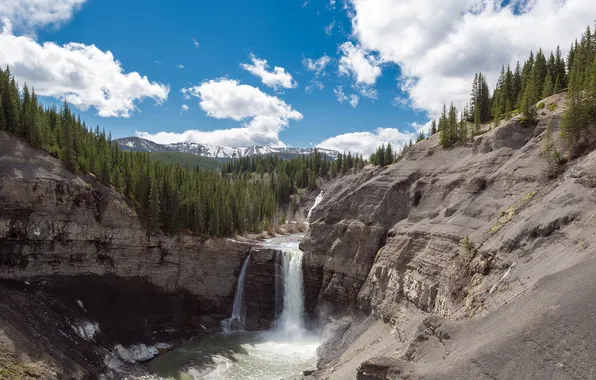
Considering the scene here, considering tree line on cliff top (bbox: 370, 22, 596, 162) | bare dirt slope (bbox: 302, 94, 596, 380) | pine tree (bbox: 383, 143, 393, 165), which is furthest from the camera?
pine tree (bbox: 383, 143, 393, 165)

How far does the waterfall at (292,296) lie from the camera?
4675 cm

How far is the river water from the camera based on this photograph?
35.6m

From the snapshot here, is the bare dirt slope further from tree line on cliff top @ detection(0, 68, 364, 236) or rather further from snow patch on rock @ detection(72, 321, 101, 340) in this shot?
snow patch on rock @ detection(72, 321, 101, 340)

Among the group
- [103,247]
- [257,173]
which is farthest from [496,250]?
[257,173]

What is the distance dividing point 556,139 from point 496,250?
14.3 m

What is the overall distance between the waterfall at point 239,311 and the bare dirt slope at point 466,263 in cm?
871

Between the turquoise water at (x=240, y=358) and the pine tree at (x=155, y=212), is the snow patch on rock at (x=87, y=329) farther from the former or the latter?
the pine tree at (x=155, y=212)

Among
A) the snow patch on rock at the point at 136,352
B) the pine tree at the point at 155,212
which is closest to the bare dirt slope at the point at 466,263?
the snow patch on rock at the point at 136,352

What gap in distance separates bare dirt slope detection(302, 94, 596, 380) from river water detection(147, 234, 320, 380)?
8.43 feet

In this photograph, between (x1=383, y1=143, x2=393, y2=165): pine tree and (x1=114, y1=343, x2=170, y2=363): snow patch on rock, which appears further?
(x1=383, y1=143, x2=393, y2=165): pine tree

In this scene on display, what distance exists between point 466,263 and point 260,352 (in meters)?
23.9

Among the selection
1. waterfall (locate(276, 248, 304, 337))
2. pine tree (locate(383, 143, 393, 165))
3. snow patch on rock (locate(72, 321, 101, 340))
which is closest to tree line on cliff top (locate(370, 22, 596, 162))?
waterfall (locate(276, 248, 304, 337))

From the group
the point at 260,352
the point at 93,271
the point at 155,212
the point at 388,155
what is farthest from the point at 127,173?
the point at 388,155

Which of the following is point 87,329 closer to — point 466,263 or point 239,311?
point 239,311
